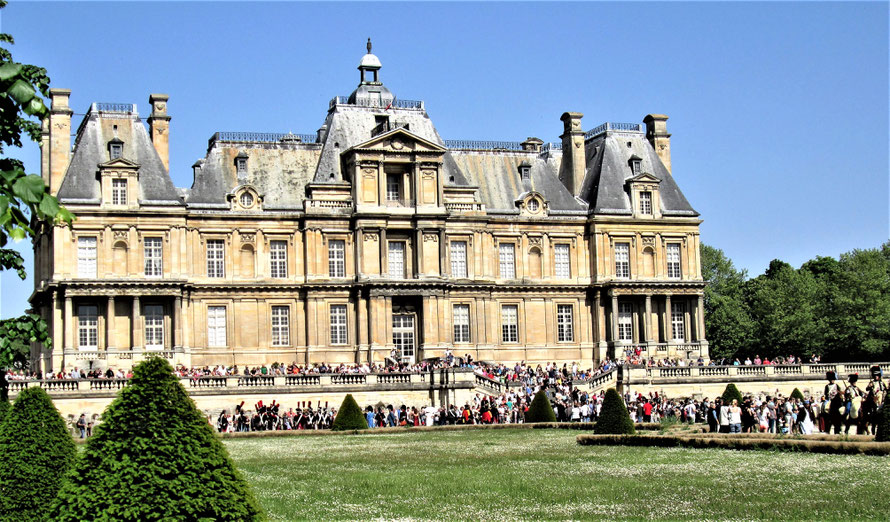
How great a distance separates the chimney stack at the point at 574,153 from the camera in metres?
62.8

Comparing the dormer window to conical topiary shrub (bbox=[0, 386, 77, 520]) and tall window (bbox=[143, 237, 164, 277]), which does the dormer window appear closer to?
tall window (bbox=[143, 237, 164, 277])

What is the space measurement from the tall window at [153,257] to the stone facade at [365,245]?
0.06m

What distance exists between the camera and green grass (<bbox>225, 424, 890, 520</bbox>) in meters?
18.0

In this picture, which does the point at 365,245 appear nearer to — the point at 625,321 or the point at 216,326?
the point at 216,326

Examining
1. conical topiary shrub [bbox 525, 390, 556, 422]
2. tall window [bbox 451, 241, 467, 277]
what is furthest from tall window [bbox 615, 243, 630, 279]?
conical topiary shrub [bbox 525, 390, 556, 422]

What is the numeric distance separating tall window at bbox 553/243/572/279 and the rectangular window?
856 centimetres

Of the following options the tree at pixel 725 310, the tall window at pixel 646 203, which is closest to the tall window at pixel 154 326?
the tall window at pixel 646 203

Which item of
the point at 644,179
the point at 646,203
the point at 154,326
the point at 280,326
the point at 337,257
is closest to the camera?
the point at 154,326

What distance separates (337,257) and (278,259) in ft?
8.85

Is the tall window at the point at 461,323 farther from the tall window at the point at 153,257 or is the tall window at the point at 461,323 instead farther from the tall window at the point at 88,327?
the tall window at the point at 88,327

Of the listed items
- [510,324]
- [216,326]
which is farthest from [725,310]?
[216,326]

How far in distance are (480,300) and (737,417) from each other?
27603 mm

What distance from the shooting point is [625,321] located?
199 ft

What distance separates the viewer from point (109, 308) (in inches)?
2060
